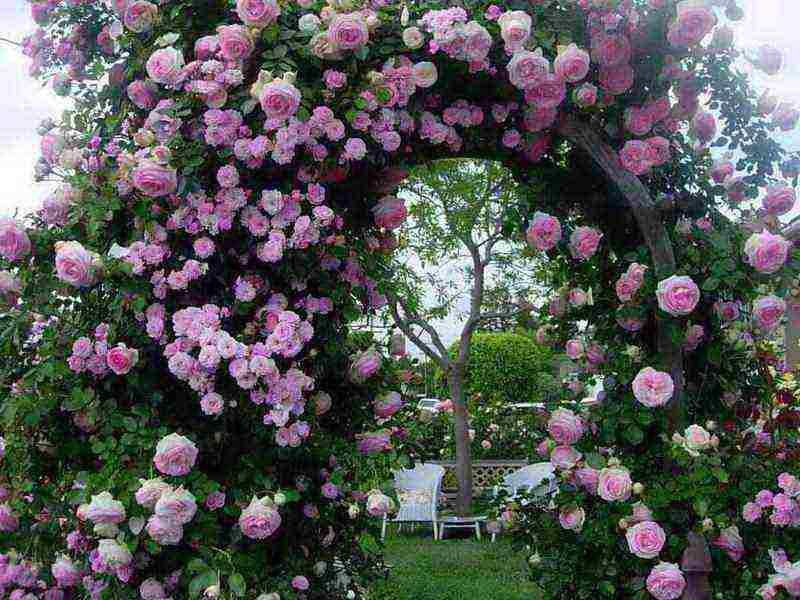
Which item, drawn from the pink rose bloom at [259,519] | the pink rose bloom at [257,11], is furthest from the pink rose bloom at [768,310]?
the pink rose bloom at [257,11]

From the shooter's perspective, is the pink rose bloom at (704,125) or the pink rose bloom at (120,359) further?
the pink rose bloom at (704,125)

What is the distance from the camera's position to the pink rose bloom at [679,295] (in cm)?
261

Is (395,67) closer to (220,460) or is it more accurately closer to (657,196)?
(657,196)

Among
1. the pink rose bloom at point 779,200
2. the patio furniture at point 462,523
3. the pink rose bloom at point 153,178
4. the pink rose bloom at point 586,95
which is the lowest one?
the patio furniture at point 462,523

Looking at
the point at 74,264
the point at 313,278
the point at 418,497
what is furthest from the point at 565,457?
the point at 418,497

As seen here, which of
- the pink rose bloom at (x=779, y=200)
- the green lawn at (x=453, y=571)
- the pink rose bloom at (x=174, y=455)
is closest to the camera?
the pink rose bloom at (x=174, y=455)

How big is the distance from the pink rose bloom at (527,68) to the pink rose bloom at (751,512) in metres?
1.37

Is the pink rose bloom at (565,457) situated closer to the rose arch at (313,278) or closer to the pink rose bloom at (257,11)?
the rose arch at (313,278)

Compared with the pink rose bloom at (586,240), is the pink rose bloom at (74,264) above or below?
below

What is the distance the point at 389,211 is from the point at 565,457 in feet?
3.12

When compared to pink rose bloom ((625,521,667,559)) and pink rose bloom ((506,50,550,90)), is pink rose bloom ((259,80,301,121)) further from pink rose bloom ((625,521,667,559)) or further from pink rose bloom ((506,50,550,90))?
pink rose bloom ((625,521,667,559))

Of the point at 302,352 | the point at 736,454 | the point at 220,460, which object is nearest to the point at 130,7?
the point at 302,352

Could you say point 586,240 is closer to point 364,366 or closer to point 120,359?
point 364,366

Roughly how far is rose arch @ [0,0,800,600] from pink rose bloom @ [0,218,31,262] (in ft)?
0.04
